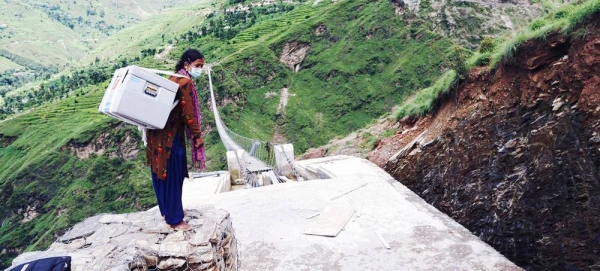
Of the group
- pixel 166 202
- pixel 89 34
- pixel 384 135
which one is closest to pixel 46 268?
pixel 166 202

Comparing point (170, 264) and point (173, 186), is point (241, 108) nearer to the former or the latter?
point (173, 186)

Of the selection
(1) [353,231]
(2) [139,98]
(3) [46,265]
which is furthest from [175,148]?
(1) [353,231]

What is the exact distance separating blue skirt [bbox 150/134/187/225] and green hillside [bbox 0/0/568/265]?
28.0 meters

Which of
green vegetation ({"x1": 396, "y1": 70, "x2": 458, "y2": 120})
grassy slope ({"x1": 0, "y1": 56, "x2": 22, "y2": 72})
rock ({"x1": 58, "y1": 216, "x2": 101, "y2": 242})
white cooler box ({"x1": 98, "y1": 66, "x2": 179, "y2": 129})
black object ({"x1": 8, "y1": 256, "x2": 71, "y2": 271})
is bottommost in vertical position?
green vegetation ({"x1": 396, "y1": 70, "x2": 458, "y2": 120})

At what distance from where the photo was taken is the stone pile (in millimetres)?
2619

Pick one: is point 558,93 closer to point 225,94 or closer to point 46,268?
point 46,268

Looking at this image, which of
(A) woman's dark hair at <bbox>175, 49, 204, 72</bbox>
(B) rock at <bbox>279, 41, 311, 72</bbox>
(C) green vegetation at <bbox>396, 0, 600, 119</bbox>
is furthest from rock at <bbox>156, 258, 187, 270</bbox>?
(B) rock at <bbox>279, 41, 311, 72</bbox>

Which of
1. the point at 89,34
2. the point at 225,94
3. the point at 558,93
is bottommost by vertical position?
the point at 225,94

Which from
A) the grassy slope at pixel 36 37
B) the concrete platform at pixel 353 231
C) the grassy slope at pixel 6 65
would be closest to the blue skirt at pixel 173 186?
the concrete platform at pixel 353 231

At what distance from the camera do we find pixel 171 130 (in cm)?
305

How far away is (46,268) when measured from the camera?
2160mm

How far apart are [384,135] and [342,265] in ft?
15.5

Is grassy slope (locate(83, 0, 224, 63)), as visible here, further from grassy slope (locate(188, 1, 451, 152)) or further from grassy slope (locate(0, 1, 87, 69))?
grassy slope (locate(188, 1, 451, 152))

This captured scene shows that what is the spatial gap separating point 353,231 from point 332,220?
1.13 ft
